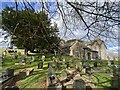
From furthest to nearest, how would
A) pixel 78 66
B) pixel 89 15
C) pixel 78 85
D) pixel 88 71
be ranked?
pixel 88 71, pixel 78 66, pixel 78 85, pixel 89 15

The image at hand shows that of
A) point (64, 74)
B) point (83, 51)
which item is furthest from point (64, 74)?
point (83, 51)

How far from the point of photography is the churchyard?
11.4 ft

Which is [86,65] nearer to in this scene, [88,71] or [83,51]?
[88,71]

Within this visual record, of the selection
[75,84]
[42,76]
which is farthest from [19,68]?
[75,84]

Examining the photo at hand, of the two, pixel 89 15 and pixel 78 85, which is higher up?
pixel 89 15

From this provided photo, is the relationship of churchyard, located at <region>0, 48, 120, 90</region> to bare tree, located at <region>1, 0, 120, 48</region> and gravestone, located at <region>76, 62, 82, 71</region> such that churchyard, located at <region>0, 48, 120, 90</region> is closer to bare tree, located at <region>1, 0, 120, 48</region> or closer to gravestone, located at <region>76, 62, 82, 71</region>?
gravestone, located at <region>76, 62, 82, 71</region>

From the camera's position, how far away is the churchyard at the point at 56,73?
11.4 ft

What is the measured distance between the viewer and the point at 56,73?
382 cm

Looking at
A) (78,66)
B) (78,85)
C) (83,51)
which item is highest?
(83,51)

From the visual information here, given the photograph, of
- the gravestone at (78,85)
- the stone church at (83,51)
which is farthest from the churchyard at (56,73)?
the stone church at (83,51)

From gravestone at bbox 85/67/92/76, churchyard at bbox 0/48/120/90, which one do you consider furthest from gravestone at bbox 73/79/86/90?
gravestone at bbox 85/67/92/76

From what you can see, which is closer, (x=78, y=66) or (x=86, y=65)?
(x=78, y=66)

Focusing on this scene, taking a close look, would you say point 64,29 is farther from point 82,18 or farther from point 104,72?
point 104,72

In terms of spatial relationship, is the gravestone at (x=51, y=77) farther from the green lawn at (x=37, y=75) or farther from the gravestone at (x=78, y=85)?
the gravestone at (x=78, y=85)
